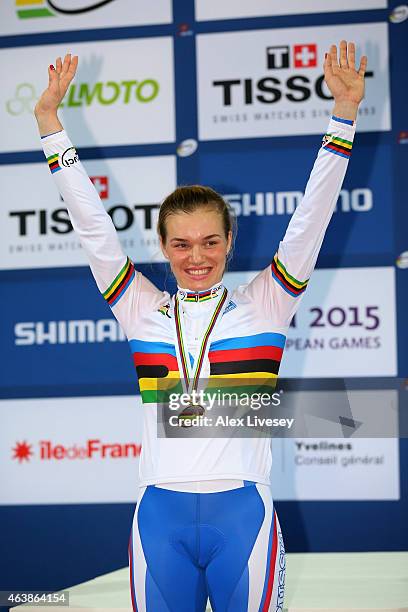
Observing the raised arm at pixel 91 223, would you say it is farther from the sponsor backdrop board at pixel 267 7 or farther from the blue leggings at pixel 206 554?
the sponsor backdrop board at pixel 267 7

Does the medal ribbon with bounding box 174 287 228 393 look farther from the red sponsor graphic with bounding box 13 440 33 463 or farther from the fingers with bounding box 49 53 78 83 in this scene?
the red sponsor graphic with bounding box 13 440 33 463

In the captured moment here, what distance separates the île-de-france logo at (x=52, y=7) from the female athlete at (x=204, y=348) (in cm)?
195

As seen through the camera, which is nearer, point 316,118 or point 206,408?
point 206,408

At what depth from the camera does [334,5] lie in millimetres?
3555

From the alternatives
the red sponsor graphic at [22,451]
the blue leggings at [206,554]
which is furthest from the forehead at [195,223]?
the red sponsor graphic at [22,451]

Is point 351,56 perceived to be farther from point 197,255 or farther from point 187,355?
point 187,355

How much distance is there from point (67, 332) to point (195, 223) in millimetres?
1970

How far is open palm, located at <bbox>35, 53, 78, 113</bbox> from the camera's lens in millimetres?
1850

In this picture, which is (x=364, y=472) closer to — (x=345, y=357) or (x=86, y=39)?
(x=345, y=357)

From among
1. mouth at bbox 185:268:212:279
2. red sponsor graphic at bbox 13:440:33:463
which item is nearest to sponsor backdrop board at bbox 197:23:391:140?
red sponsor graphic at bbox 13:440:33:463

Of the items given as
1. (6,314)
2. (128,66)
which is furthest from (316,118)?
(6,314)

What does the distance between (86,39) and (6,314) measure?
1.25 meters

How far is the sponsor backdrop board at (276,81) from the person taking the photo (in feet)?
11.5

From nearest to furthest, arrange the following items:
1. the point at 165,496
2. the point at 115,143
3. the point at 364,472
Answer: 1. the point at 165,496
2. the point at 364,472
3. the point at 115,143
